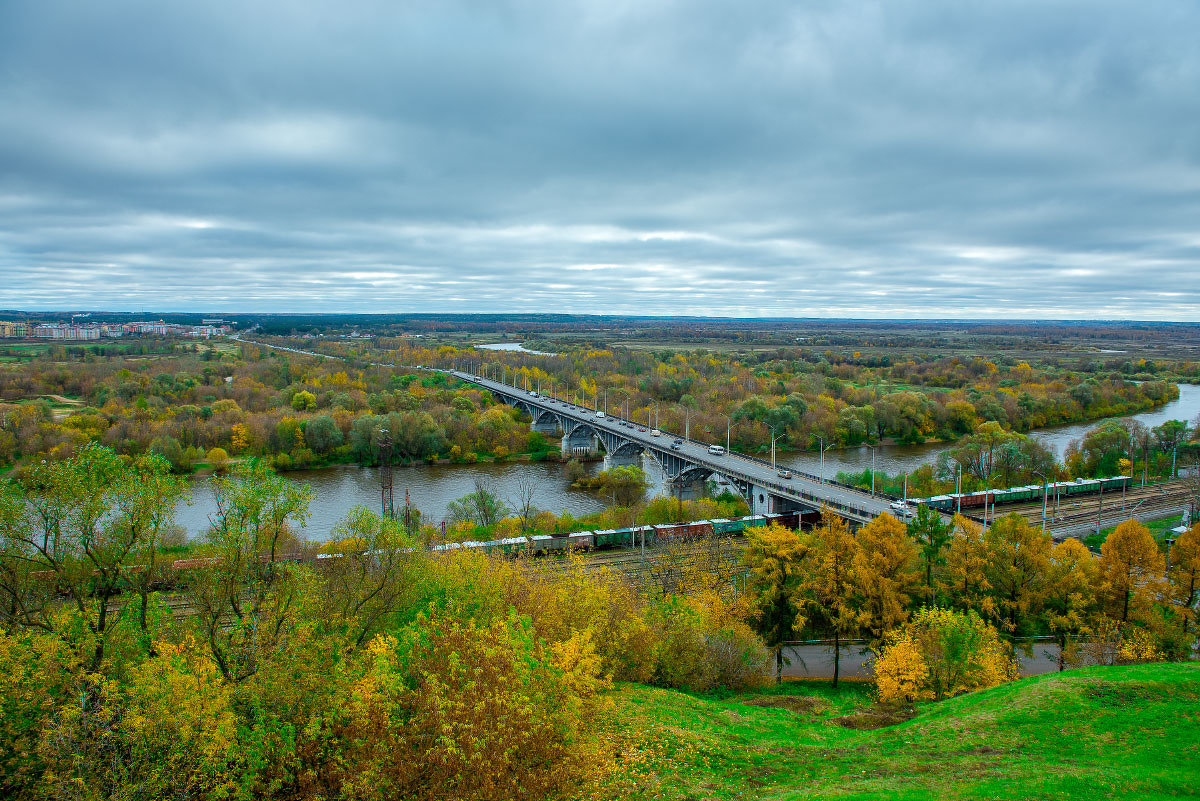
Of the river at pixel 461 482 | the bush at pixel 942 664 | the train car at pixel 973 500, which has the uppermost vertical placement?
the bush at pixel 942 664

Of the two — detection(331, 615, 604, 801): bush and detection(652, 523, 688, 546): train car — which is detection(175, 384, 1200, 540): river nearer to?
detection(652, 523, 688, 546): train car

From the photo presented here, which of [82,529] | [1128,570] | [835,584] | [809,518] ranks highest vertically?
[82,529]

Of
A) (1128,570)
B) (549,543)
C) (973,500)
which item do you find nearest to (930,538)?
(1128,570)

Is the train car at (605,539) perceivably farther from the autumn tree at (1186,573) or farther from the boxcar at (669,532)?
the autumn tree at (1186,573)

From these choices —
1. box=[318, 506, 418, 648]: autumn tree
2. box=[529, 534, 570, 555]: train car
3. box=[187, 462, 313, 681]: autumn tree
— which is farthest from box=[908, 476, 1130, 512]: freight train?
box=[187, 462, 313, 681]: autumn tree

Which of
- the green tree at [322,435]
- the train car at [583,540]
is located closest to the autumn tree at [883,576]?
the train car at [583,540]

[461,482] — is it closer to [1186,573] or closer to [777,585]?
[777,585]
